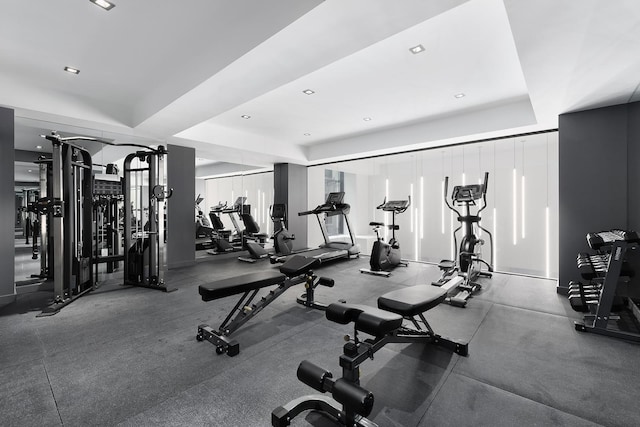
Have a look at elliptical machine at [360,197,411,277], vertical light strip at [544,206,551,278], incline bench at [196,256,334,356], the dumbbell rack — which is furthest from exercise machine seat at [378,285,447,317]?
vertical light strip at [544,206,551,278]

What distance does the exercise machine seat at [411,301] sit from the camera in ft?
6.46

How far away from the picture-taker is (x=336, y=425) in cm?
159

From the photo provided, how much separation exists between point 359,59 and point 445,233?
4.49 meters

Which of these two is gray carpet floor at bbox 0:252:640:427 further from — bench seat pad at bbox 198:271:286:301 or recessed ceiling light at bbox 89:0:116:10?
recessed ceiling light at bbox 89:0:116:10

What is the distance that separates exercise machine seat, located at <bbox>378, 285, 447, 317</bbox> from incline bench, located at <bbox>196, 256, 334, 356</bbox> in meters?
1.20

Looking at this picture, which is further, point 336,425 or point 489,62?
point 489,62

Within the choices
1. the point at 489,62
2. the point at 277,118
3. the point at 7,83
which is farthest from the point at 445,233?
the point at 7,83

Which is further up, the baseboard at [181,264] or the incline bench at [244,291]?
the incline bench at [244,291]

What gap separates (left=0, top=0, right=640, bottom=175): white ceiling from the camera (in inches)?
84.8

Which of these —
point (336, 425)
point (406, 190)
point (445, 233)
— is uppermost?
point (406, 190)

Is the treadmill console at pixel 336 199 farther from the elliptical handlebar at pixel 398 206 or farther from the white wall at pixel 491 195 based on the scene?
the white wall at pixel 491 195

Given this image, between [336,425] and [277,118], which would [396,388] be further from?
[277,118]

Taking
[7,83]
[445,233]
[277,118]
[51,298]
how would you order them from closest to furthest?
1. [7,83]
2. [51,298]
3. [277,118]
4. [445,233]

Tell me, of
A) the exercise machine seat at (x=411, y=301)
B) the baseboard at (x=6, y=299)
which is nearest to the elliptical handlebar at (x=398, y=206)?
the exercise machine seat at (x=411, y=301)
